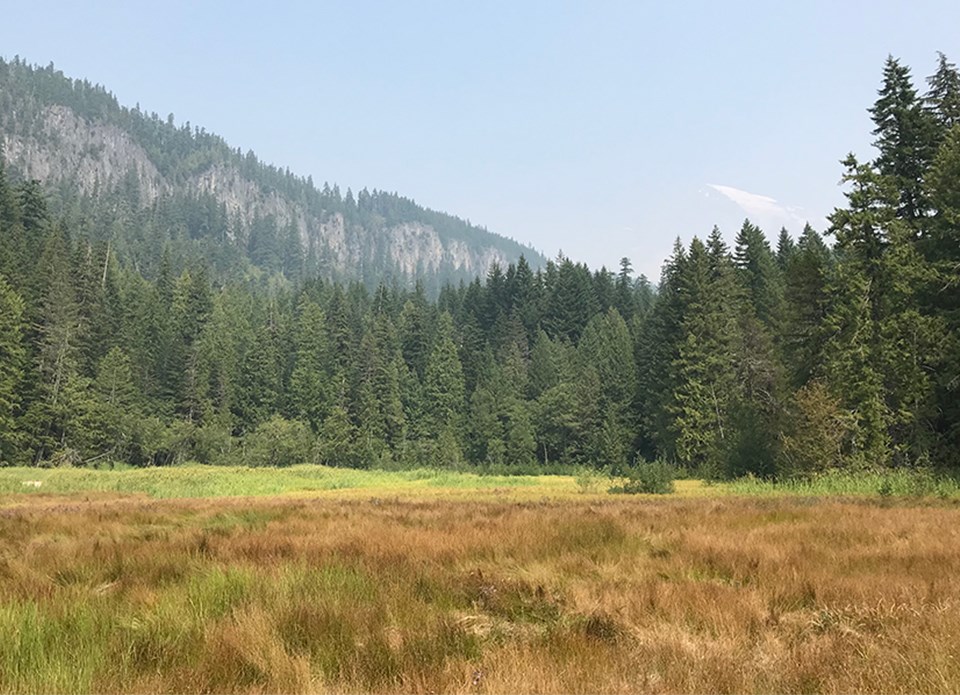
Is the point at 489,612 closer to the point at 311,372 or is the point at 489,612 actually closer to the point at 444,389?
the point at 444,389

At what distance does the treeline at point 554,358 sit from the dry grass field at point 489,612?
22.3m

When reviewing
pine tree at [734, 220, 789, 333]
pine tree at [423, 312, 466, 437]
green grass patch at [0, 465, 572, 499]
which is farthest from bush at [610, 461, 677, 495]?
pine tree at [423, 312, 466, 437]

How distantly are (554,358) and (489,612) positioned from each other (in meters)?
89.3

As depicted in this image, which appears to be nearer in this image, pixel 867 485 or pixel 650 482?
pixel 867 485

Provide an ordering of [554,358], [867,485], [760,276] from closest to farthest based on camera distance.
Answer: [867,485]
[760,276]
[554,358]

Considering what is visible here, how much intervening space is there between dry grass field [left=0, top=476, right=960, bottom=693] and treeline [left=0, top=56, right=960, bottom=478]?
2232cm

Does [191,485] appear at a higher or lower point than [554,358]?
lower

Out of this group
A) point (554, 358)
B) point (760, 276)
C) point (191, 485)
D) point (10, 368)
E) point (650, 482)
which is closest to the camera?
point (650, 482)

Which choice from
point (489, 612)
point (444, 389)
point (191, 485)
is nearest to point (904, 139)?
point (489, 612)

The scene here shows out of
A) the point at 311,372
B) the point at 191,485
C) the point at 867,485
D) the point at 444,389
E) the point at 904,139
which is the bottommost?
the point at 191,485

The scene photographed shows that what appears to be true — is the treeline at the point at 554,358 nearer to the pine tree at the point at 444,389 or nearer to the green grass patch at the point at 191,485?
the pine tree at the point at 444,389

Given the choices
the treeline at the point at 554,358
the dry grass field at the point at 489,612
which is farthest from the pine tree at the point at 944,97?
the dry grass field at the point at 489,612

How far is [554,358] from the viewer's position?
3716 inches

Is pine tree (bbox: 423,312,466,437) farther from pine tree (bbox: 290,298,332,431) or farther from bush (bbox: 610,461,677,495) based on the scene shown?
bush (bbox: 610,461,677,495)
